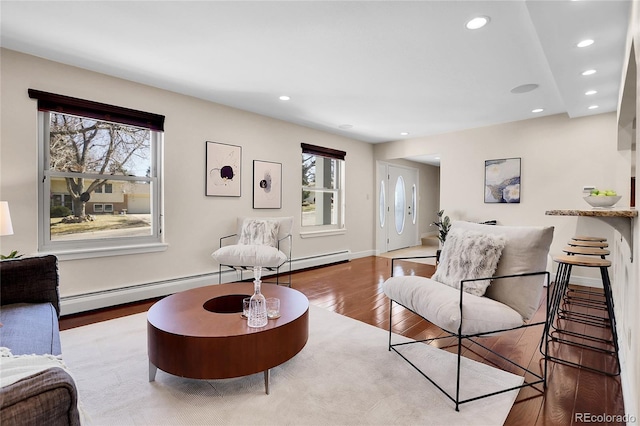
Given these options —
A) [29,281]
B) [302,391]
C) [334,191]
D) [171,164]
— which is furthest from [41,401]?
[334,191]

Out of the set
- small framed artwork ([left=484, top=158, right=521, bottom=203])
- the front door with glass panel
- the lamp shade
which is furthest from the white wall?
small framed artwork ([left=484, top=158, right=521, bottom=203])

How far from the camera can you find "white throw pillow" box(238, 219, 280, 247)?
12.7 ft

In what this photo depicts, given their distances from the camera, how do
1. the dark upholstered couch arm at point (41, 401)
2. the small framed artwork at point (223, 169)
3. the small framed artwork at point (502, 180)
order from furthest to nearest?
the small framed artwork at point (502, 180) < the small framed artwork at point (223, 169) < the dark upholstered couch arm at point (41, 401)

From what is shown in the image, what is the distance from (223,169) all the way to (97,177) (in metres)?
1.38

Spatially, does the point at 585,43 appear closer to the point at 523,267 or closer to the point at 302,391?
the point at 523,267

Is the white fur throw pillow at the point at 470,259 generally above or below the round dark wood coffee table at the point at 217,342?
above

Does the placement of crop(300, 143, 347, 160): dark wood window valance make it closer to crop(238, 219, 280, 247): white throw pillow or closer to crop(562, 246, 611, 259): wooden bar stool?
crop(238, 219, 280, 247): white throw pillow

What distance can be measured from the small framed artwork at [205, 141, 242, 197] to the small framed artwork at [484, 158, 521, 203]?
12.6 ft

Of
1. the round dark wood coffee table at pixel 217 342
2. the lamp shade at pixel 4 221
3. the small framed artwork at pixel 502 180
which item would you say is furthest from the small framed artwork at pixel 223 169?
the small framed artwork at pixel 502 180

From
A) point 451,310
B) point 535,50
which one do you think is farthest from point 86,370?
point 535,50

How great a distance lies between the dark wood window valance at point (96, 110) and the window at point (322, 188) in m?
2.34

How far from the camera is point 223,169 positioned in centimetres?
411

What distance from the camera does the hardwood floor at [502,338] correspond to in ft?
5.35

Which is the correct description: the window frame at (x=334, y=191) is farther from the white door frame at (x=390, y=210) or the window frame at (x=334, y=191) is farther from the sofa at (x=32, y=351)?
the sofa at (x=32, y=351)
